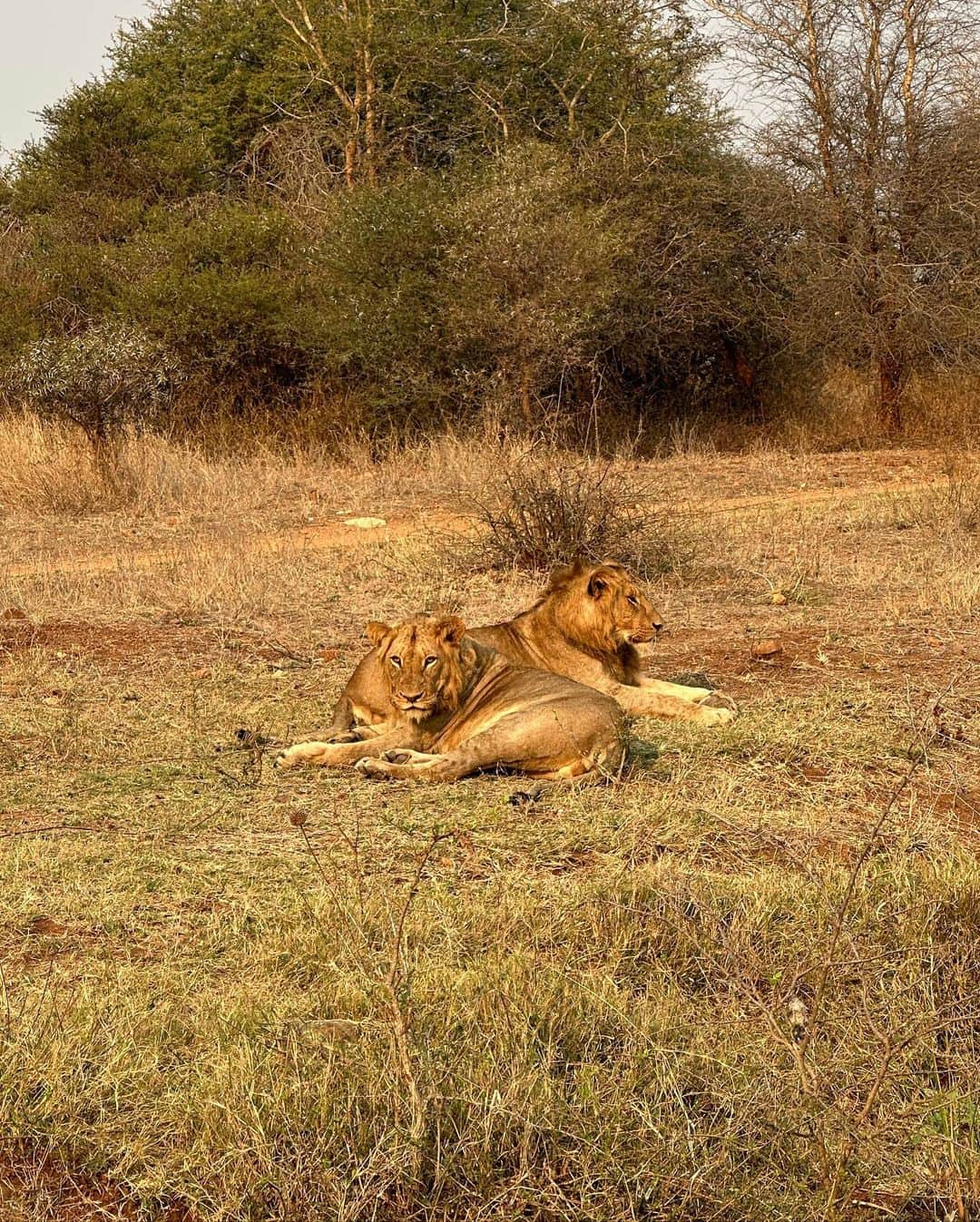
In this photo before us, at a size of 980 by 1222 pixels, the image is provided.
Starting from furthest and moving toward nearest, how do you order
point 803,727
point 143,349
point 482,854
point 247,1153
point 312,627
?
1. point 143,349
2. point 312,627
3. point 803,727
4. point 482,854
5. point 247,1153

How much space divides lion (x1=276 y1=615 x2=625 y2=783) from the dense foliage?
11659mm

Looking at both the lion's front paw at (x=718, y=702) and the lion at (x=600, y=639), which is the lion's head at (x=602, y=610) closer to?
the lion at (x=600, y=639)

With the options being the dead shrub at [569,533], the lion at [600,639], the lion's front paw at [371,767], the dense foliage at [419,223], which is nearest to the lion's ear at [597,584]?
the lion at [600,639]

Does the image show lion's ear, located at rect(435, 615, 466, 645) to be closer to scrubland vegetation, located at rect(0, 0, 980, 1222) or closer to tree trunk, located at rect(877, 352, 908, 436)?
scrubland vegetation, located at rect(0, 0, 980, 1222)

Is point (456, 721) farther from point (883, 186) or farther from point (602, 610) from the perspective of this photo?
point (883, 186)

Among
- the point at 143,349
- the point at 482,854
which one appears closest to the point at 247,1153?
the point at 482,854

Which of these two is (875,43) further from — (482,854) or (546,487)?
(482,854)

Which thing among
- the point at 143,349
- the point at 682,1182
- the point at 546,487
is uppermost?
the point at 143,349

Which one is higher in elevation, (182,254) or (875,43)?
(875,43)

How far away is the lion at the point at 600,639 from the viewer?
736cm

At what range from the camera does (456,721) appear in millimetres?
6387

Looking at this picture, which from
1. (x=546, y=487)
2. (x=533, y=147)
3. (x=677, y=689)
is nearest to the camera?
(x=677, y=689)

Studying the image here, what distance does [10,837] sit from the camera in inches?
214

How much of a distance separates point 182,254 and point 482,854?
18551 millimetres
